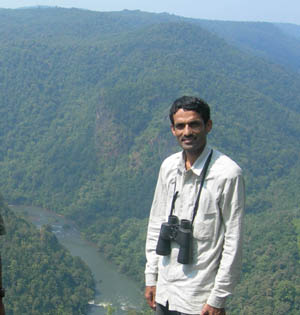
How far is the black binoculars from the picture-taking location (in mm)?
2906

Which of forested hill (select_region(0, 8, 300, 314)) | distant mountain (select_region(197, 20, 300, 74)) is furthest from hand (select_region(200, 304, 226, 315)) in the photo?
distant mountain (select_region(197, 20, 300, 74))

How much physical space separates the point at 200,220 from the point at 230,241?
0.21 m

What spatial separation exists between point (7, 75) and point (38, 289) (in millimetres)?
55224

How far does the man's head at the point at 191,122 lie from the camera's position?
300 cm

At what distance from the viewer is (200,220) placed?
2.92 metres

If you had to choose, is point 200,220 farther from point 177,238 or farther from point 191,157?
point 191,157

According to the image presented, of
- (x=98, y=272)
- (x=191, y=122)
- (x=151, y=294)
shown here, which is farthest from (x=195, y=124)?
(x=98, y=272)

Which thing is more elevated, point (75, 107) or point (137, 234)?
point (75, 107)

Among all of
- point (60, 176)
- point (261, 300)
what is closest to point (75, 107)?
point (60, 176)

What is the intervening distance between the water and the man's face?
102 ft

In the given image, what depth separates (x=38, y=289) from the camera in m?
33.0

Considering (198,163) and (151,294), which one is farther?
(151,294)

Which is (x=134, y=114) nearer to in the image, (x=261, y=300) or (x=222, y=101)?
(x=222, y=101)

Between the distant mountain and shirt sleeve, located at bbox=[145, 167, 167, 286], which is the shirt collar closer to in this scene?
shirt sleeve, located at bbox=[145, 167, 167, 286]
